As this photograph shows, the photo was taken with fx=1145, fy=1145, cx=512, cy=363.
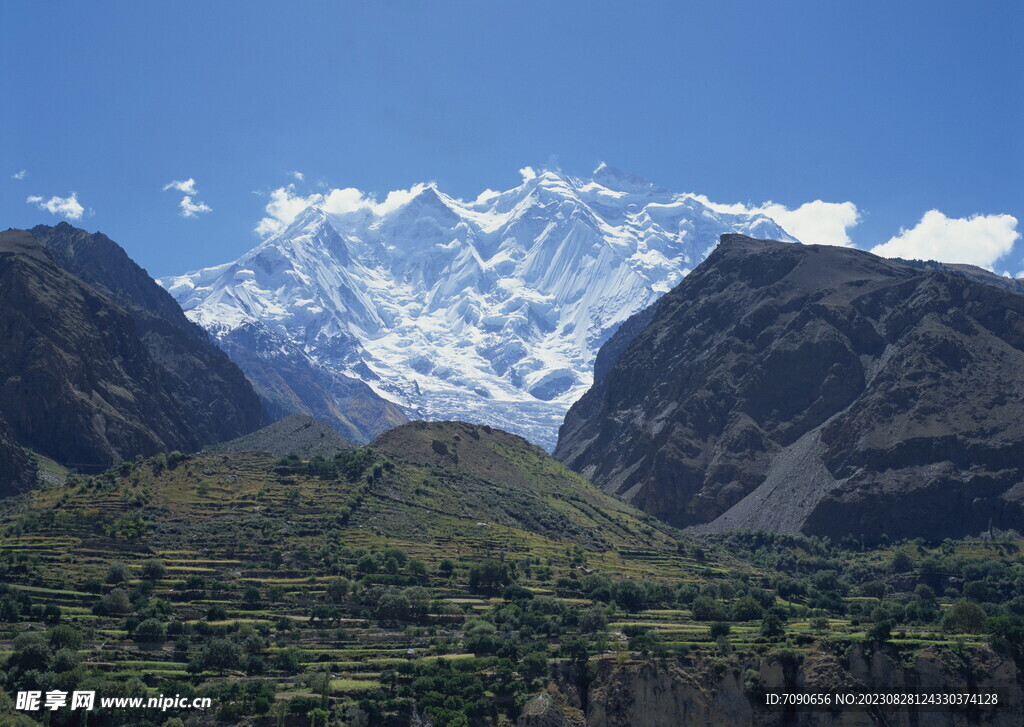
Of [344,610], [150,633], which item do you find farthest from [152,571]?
[344,610]

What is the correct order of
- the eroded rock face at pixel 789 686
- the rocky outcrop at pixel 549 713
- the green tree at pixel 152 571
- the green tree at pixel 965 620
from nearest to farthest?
the rocky outcrop at pixel 549 713
the eroded rock face at pixel 789 686
the green tree at pixel 965 620
the green tree at pixel 152 571

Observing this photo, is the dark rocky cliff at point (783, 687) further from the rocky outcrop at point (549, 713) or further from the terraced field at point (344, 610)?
the terraced field at point (344, 610)

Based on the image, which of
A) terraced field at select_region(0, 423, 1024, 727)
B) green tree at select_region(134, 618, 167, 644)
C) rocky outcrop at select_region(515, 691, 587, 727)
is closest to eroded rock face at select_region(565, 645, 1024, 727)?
terraced field at select_region(0, 423, 1024, 727)

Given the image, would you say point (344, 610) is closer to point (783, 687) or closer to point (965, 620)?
point (783, 687)

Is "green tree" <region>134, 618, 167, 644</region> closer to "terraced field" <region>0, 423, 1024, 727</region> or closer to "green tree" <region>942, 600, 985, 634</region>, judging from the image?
"terraced field" <region>0, 423, 1024, 727</region>

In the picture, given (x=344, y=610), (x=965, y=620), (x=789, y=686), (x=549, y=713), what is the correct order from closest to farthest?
(x=549, y=713)
(x=789, y=686)
(x=965, y=620)
(x=344, y=610)

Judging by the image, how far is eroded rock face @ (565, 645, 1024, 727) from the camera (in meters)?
116

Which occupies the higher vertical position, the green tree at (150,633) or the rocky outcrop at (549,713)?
the green tree at (150,633)

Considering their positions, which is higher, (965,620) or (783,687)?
(965,620)

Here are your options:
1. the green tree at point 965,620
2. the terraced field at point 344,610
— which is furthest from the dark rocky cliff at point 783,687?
the green tree at point 965,620

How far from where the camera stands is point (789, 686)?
122m

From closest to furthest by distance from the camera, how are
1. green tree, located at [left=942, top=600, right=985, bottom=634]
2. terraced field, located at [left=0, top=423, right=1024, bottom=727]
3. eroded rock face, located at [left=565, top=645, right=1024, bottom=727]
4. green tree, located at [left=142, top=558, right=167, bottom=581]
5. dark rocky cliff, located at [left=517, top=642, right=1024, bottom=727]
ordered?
terraced field, located at [left=0, top=423, right=1024, bottom=727] → dark rocky cliff, located at [left=517, top=642, right=1024, bottom=727] → eroded rock face, located at [left=565, top=645, right=1024, bottom=727] → green tree, located at [left=942, top=600, right=985, bottom=634] → green tree, located at [left=142, top=558, right=167, bottom=581]

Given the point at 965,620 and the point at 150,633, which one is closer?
the point at 150,633

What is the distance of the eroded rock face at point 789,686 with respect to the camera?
381 ft
